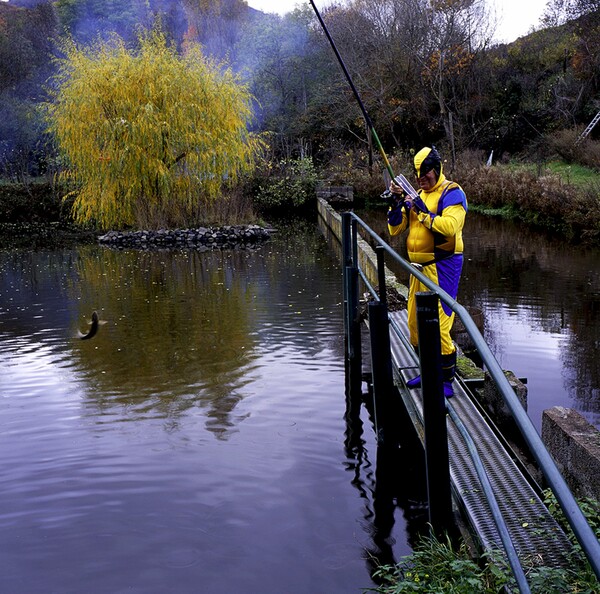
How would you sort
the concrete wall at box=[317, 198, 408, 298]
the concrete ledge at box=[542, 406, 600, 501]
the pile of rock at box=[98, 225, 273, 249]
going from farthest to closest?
1. the pile of rock at box=[98, 225, 273, 249]
2. the concrete wall at box=[317, 198, 408, 298]
3. the concrete ledge at box=[542, 406, 600, 501]

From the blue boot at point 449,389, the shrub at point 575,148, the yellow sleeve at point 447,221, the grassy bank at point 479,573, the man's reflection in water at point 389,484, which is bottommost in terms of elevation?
the man's reflection in water at point 389,484

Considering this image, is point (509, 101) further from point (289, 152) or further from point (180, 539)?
point (180, 539)

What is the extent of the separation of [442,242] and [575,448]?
1759 mm

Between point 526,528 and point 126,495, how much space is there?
2810 millimetres

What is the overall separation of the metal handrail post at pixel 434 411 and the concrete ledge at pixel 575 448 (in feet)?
3.19

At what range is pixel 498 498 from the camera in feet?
13.2

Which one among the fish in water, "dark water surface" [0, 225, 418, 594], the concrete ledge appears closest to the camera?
the concrete ledge

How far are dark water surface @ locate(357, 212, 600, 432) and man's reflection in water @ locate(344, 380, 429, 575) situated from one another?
4.40 feet

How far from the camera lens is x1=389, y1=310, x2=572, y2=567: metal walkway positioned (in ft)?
11.5

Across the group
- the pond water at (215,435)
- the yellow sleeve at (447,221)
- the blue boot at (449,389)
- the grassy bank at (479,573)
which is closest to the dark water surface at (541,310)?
the pond water at (215,435)

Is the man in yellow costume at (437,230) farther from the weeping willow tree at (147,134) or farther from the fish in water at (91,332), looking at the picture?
the weeping willow tree at (147,134)

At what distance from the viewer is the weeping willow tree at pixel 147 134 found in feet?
73.8

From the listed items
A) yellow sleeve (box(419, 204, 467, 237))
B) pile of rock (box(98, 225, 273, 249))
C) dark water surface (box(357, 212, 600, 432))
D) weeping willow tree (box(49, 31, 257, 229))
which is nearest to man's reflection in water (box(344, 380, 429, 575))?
dark water surface (box(357, 212, 600, 432))

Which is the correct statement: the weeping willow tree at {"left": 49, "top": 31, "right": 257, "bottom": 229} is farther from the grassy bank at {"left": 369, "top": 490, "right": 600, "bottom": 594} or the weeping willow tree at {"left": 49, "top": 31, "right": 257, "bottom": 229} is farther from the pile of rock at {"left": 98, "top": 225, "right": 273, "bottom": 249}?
the grassy bank at {"left": 369, "top": 490, "right": 600, "bottom": 594}
